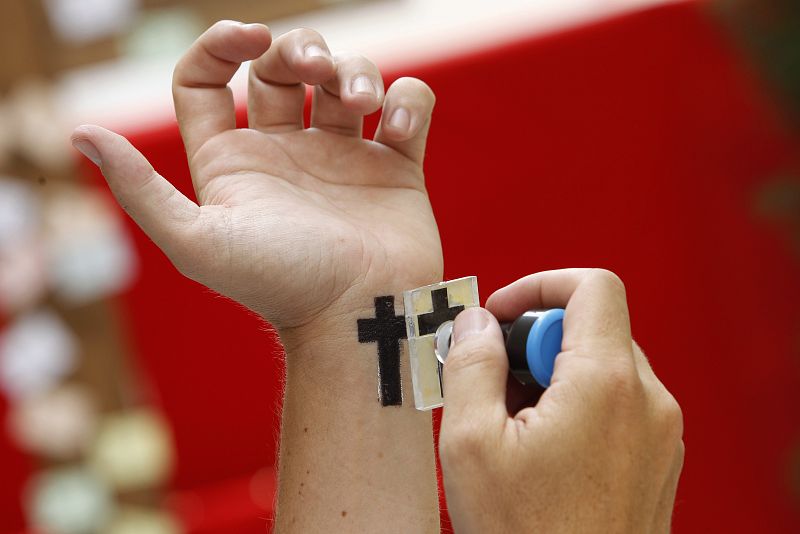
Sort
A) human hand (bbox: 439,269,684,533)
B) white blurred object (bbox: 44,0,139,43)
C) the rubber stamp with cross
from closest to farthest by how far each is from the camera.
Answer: human hand (bbox: 439,269,684,533), the rubber stamp with cross, white blurred object (bbox: 44,0,139,43)

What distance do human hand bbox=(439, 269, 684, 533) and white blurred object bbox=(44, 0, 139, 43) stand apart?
106 cm

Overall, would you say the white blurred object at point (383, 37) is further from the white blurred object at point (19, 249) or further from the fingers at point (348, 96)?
the fingers at point (348, 96)

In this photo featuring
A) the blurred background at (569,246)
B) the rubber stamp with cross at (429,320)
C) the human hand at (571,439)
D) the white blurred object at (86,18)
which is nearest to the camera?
the human hand at (571,439)

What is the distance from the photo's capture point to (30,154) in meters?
1.26

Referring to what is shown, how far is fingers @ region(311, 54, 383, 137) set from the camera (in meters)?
0.67

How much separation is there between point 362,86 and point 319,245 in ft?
0.42

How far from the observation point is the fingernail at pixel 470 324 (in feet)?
1.70

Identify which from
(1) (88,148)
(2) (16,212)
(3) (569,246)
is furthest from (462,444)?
(2) (16,212)

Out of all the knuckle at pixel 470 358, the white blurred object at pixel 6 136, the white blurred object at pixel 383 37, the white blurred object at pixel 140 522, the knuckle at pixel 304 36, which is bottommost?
the white blurred object at pixel 140 522

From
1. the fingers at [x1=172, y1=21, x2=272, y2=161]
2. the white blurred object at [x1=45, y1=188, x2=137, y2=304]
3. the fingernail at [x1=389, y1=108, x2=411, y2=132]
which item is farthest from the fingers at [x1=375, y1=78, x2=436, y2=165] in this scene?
the white blurred object at [x1=45, y1=188, x2=137, y2=304]

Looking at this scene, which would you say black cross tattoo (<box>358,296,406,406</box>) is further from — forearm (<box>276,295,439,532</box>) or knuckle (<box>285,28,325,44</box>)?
knuckle (<box>285,28,325,44</box>)

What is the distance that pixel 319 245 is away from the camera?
2.16ft

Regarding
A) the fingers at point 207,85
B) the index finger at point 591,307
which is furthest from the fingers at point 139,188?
the index finger at point 591,307

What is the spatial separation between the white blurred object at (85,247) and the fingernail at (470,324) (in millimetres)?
771
